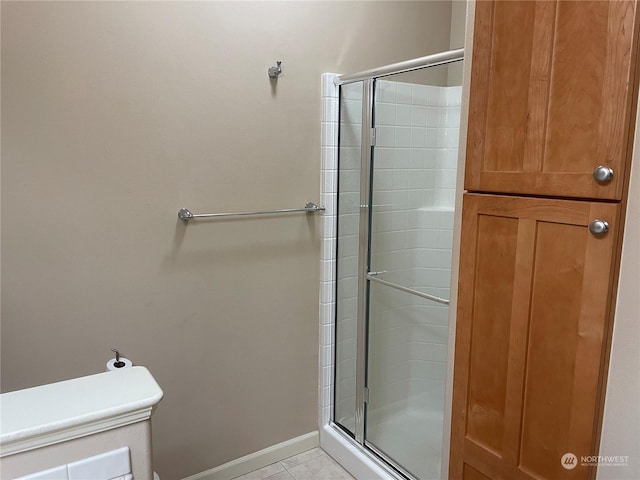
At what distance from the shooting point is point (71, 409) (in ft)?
3.09

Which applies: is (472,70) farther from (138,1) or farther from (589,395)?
(138,1)

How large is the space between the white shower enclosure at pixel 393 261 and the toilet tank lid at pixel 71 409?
4.44 feet

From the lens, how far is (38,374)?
1.72 m

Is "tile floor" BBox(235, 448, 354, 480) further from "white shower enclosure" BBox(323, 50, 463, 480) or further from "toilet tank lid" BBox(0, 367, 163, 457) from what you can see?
"toilet tank lid" BBox(0, 367, 163, 457)

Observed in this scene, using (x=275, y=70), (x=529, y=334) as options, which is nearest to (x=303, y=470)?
(x=529, y=334)

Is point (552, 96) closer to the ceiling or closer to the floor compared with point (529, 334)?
closer to the ceiling

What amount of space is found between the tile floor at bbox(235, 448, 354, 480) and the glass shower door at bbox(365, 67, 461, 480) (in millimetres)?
200

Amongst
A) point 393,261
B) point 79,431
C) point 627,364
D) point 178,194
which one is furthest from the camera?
point 393,261

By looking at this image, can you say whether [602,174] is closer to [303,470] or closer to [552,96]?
[552,96]

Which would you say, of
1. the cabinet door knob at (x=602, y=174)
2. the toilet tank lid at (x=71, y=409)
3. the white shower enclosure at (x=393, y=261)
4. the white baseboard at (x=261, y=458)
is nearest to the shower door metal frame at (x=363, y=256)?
the white shower enclosure at (x=393, y=261)

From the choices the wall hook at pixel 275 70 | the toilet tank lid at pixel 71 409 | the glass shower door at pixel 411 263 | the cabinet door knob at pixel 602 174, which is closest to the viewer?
the toilet tank lid at pixel 71 409

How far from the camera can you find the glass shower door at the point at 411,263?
227 centimetres

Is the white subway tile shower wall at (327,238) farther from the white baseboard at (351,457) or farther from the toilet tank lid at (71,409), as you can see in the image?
the toilet tank lid at (71,409)

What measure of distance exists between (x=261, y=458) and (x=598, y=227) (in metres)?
1.83
